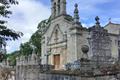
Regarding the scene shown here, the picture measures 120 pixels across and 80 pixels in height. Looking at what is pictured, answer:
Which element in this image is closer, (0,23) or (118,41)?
(0,23)

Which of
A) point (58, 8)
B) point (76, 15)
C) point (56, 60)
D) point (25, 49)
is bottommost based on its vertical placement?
point (56, 60)

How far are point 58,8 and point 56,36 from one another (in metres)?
3.22

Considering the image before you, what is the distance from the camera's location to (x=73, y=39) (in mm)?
24422

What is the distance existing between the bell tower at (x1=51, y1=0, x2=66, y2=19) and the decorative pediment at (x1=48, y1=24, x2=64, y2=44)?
1.48 m

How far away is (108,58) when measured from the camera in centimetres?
2270

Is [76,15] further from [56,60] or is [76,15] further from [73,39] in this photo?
[56,60]

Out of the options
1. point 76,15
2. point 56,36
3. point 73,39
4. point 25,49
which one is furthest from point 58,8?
point 25,49

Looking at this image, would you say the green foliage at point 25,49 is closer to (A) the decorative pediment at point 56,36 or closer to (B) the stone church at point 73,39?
(B) the stone church at point 73,39

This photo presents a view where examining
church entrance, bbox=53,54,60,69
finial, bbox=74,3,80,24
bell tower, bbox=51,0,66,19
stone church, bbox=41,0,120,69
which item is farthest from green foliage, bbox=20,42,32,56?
finial, bbox=74,3,80,24

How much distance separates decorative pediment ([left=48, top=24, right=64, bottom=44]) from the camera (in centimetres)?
2741

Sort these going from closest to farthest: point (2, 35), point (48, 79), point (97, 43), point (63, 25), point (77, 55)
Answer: point (2, 35), point (48, 79), point (97, 43), point (77, 55), point (63, 25)

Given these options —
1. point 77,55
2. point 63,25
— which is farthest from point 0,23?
point 63,25

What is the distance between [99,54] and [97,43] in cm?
100

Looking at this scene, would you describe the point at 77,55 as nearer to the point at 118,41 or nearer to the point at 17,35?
the point at 118,41
